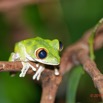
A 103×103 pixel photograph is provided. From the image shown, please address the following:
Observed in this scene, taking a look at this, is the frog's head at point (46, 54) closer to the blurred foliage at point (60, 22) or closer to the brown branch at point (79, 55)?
the brown branch at point (79, 55)

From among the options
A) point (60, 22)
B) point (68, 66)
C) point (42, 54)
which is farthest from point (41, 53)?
point (60, 22)

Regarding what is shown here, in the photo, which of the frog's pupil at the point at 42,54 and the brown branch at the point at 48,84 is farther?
the frog's pupil at the point at 42,54

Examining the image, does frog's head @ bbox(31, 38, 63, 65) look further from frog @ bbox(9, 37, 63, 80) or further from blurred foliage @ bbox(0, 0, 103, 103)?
blurred foliage @ bbox(0, 0, 103, 103)

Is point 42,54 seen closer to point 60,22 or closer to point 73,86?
point 73,86

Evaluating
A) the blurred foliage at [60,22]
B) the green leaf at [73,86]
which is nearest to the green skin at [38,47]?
the green leaf at [73,86]

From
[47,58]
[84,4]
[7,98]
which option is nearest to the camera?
[47,58]

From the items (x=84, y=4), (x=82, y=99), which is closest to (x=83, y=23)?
(x=84, y=4)

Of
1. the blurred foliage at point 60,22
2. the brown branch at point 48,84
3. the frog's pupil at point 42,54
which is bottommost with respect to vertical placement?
the brown branch at point 48,84

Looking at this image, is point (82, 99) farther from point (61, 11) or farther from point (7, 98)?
point (61, 11)

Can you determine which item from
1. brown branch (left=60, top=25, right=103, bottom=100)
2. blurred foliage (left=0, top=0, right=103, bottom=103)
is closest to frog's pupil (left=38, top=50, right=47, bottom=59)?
brown branch (left=60, top=25, right=103, bottom=100)
